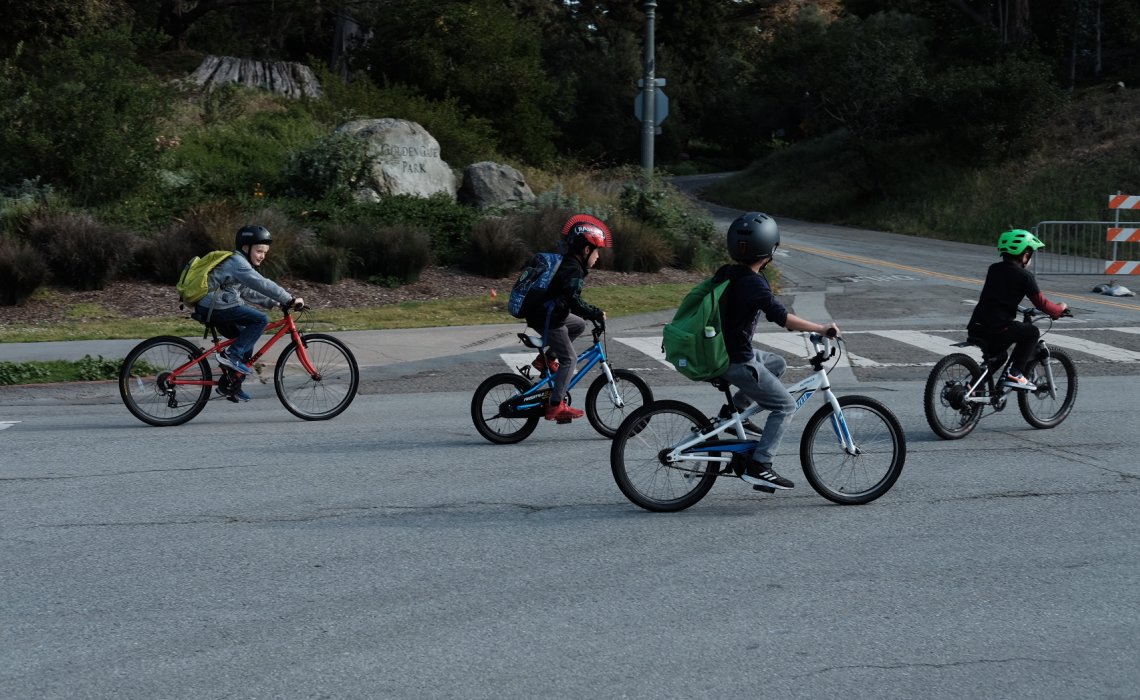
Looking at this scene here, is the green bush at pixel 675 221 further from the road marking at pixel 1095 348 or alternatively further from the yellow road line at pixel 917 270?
the road marking at pixel 1095 348

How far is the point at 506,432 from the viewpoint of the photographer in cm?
969

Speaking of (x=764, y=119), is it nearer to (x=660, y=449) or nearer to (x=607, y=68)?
(x=607, y=68)

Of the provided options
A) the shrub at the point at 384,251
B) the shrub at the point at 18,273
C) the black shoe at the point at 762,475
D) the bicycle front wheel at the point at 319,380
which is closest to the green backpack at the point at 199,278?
the bicycle front wheel at the point at 319,380

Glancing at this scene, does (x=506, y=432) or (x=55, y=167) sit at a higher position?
(x=55, y=167)

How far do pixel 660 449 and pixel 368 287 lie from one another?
12.8 metres

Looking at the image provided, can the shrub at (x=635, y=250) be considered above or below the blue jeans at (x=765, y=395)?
above

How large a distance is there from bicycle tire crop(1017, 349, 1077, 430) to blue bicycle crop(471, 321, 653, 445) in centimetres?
321

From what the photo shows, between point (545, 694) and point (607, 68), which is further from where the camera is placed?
point (607, 68)

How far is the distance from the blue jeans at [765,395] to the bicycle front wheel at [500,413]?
2.57 m

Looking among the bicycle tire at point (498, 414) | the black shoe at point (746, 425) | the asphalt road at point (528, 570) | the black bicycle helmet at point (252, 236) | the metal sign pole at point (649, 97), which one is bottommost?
the asphalt road at point (528, 570)

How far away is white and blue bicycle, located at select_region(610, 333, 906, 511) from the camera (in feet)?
23.5

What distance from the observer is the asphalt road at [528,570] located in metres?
4.82

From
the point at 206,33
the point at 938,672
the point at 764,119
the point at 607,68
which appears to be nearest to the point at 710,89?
the point at 764,119

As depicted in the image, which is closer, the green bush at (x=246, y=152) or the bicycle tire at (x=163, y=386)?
the bicycle tire at (x=163, y=386)
